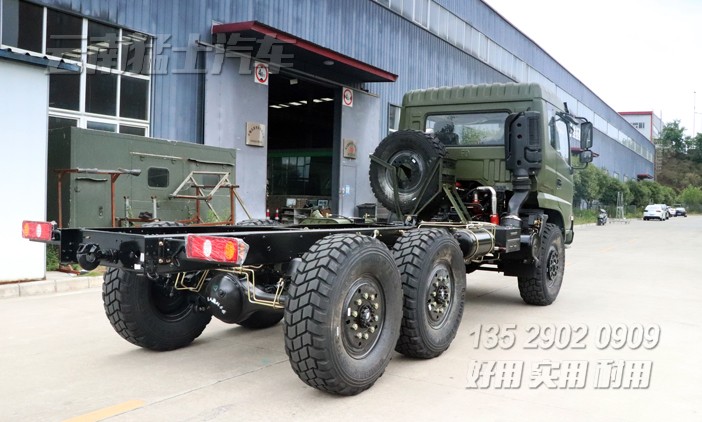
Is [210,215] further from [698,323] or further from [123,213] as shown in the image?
[698,323]

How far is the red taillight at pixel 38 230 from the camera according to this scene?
454cm

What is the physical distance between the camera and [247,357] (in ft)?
17.4

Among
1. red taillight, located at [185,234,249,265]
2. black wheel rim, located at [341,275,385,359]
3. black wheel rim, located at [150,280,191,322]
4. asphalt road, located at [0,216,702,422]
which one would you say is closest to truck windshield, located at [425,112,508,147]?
asphalt road, located at [0,216,702,422]

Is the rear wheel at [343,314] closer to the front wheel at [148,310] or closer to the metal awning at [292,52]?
the front wheel at [148,310]

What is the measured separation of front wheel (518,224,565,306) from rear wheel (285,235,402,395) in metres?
3.86

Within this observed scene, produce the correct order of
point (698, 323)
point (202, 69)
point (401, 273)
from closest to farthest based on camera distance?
point (401, 273), point (698, 323), point (202, 69)

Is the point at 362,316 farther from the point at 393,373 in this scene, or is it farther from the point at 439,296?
the point at 439,296

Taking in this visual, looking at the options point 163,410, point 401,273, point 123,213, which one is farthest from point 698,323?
point 123,213

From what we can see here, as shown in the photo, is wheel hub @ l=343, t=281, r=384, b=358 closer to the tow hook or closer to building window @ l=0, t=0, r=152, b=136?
the tow hook

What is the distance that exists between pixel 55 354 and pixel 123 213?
20.8ft

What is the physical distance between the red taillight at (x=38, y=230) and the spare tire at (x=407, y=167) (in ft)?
12.7

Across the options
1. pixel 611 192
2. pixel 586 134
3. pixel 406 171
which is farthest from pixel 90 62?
pixel 611 192

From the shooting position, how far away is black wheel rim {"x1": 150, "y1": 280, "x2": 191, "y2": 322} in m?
5.14

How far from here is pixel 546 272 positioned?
802 centimetres
